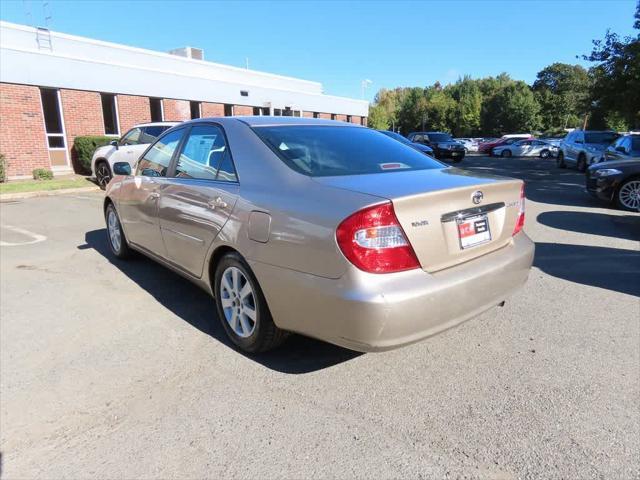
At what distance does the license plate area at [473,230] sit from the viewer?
2.77 meters

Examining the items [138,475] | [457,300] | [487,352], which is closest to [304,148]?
[457,300]

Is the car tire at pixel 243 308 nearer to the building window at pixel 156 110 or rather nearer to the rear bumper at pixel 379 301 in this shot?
the rear bumper at pixel 379 301

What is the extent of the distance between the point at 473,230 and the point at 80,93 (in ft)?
58.1

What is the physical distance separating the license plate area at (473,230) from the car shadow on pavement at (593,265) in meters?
2.57

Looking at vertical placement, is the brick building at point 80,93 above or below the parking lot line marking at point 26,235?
above

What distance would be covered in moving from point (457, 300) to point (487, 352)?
89cm

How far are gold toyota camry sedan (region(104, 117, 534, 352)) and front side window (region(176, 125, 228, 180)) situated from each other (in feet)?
0.05

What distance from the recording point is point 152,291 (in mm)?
4676

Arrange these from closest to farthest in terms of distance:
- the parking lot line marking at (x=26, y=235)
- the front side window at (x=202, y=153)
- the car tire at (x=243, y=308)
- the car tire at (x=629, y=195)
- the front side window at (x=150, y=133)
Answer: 1. the car tire at (x=243, y=308)
2. the front side window at (x=202, y=153)
3. the parking lot line marking at (x=26, y=235)
4. the car tire at (x=629, y=195)
5. the front side window at (x=150, y=133)

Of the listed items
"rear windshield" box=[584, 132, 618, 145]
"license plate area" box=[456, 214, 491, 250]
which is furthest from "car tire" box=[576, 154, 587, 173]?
"license plate area" box=[456, 214, 491, 250]

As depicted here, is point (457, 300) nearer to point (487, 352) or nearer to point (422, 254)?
point (422, 254)

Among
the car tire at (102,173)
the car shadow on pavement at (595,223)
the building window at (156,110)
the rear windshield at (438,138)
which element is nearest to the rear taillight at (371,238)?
the car shadow on pavement at (595,223)

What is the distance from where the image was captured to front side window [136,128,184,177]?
14.0ft

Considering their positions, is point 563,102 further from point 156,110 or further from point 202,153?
point 202,153
